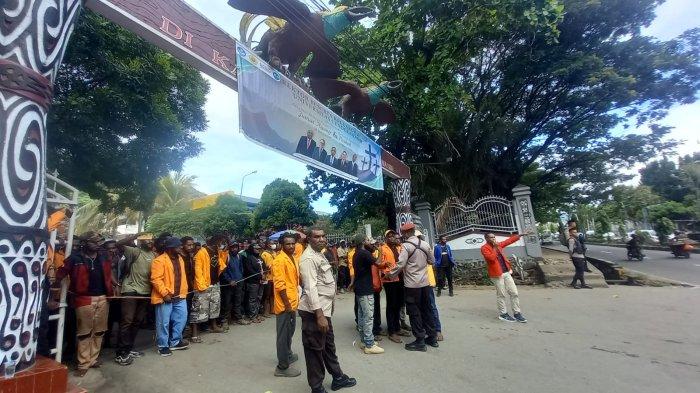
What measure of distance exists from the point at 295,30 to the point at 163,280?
4.25 m

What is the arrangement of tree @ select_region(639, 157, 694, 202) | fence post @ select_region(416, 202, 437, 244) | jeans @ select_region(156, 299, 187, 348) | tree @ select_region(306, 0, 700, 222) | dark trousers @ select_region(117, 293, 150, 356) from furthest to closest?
tree @ select_region(639, 157, 694, 202) → fence post @ select_region(416, 202, 437, 244) → tree @ select_region(306, 0, 700, 222) → jeans @ select_region(156, 299, 187, 348) → dark trousers @ select_region(117, 293, 150, 356)

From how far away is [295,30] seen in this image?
18.5 ft

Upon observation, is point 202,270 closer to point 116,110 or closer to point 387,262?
point 387,262

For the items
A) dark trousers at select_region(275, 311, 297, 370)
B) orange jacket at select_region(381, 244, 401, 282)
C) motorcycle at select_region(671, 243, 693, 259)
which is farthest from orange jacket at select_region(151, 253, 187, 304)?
motorcycle at select_region(671, 243, 693, 259)

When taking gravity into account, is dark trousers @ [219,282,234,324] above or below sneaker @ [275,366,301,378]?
above

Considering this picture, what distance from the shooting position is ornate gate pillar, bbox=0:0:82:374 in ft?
6.62

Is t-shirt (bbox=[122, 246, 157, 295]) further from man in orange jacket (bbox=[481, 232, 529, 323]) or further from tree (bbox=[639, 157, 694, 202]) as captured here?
tree (bbox=[639, 157, 694, 202])


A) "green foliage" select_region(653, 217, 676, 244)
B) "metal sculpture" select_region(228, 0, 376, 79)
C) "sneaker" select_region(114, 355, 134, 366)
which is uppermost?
"metal sculpture" select_region(228, 0, 376, 79)

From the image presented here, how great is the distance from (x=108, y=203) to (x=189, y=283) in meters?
8.58

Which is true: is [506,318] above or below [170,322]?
below

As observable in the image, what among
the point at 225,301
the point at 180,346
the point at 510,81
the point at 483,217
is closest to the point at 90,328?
the point at 180,346

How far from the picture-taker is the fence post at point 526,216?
11471mm

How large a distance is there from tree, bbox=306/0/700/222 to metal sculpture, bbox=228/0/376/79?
455 centimetres

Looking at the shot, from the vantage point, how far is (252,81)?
4.96 m
